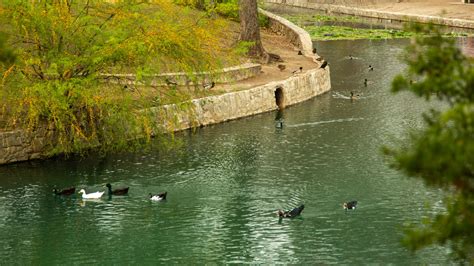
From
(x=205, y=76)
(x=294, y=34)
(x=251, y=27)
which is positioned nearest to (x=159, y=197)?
(x=205, y=76)

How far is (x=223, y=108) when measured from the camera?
40.5 meters

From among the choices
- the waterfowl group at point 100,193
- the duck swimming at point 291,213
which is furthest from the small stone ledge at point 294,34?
the duck swimming at point 291,213

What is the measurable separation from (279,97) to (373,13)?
41369 millimetres

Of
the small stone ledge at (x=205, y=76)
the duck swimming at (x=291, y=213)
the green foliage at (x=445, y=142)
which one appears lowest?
the duck swimming at (x=291, y=213)

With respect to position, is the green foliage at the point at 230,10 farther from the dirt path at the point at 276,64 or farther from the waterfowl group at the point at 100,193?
the waterfowl group at the point at 100,193

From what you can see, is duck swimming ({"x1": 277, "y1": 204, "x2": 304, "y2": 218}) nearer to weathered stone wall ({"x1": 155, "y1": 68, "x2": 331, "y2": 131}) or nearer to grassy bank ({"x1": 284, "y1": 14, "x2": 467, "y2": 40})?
weathered stone wall ({"x1": 155, "y1": 68, "x2": 331, "y2": 131})

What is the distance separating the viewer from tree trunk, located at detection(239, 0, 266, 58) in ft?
163

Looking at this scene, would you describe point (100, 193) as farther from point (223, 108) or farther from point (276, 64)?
point (276, 64)

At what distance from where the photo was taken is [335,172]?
32094mm

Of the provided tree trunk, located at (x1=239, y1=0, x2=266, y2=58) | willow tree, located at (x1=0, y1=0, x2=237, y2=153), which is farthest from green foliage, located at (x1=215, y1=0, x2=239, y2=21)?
willow tree, located at (x1=0, y1=0, x2=237, y2=153)

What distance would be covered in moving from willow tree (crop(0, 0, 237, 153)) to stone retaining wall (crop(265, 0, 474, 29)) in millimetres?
35453

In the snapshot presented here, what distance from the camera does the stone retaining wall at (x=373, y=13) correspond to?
72.8m

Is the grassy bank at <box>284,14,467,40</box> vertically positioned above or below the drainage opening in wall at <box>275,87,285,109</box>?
below

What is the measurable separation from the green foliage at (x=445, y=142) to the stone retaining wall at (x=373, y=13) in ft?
177
